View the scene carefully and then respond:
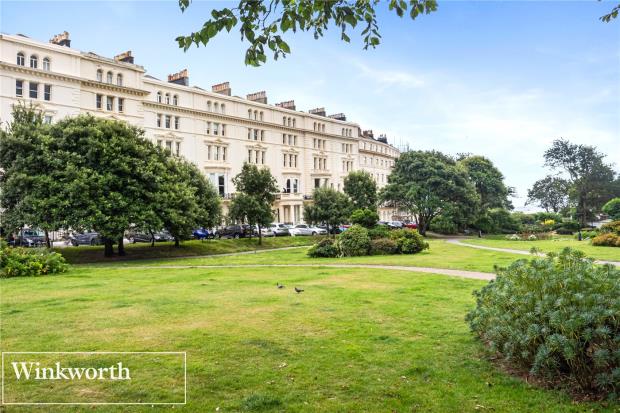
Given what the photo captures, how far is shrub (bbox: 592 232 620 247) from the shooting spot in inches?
1251

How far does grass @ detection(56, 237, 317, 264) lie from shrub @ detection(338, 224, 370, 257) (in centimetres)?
1314

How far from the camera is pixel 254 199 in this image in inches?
1725

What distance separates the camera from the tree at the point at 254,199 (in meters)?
43.8

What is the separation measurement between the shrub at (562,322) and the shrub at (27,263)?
1839 cm

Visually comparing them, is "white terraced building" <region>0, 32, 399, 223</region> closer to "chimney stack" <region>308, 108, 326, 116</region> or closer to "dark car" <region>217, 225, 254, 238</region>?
"chimney stack" <region>308, 108, 326, 116</region>

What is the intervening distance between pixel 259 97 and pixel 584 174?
60.3 m

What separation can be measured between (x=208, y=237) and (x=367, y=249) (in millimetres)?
22494

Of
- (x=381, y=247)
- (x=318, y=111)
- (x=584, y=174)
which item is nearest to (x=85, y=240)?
(x=381, y=247)

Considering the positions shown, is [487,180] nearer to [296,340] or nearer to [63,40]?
[63,40]

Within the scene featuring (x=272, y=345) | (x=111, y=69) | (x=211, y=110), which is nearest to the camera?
(x=272, y=345)

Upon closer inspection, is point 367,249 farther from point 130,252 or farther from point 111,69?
point 111,69

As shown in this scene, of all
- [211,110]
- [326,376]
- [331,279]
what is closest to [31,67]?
[211,110]

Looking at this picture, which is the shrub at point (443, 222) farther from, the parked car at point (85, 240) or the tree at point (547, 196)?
the tree at point (547, 196)

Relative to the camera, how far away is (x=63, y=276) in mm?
18500
